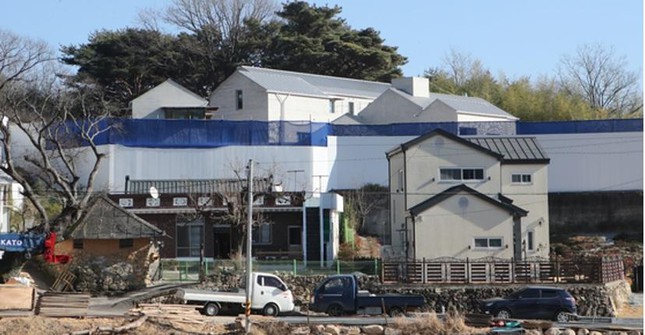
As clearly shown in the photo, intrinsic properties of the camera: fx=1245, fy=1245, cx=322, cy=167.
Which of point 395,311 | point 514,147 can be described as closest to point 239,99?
point 514,147

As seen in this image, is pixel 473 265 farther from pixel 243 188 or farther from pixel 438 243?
pixel 243 188

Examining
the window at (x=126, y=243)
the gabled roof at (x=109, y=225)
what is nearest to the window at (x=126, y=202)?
the gabled roof at (x=109, y=225)

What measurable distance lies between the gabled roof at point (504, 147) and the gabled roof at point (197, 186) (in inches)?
291

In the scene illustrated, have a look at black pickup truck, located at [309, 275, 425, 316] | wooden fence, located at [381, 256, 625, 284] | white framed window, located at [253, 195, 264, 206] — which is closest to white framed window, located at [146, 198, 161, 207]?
white framed window, located at [253, 195, 264, 206]

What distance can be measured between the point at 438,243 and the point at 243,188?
12168 mm

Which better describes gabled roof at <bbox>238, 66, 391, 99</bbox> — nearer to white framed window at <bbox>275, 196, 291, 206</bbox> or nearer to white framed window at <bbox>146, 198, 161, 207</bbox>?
white framed window at <bbox>275, 196, 291, 206</bbox>

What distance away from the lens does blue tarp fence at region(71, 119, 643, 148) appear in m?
70.3

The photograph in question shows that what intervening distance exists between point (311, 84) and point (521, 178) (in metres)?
28.4

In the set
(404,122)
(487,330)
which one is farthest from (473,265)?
(404,122)

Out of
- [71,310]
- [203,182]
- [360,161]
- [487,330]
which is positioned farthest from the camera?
[360,161]

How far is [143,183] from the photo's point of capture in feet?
223

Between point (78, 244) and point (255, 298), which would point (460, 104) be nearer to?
point (78, 244)

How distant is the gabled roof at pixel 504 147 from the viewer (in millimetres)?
58438

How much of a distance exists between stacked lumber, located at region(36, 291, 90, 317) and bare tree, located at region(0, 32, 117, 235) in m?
9.23
